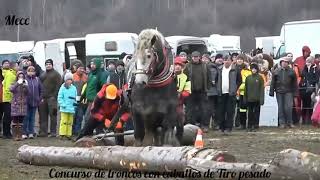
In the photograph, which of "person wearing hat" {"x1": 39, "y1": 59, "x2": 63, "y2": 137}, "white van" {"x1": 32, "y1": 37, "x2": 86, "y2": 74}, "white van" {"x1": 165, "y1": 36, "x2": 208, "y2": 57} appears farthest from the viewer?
"white van" {"x1": 32, "y1": 37, "x2": 86, "y2": 74}

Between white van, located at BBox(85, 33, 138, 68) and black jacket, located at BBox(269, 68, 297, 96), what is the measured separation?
12401mm

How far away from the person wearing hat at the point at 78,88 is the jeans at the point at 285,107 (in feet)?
16.9

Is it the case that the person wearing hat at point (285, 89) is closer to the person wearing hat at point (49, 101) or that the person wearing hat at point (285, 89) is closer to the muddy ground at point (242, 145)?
the muddy ground at point (242, 145)

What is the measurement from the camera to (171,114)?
10633 mm

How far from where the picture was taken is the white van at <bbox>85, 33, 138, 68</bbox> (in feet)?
103

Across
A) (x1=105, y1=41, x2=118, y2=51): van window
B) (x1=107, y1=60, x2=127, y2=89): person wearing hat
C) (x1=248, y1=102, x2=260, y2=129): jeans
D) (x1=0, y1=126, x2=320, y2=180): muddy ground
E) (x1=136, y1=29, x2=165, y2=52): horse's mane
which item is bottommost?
(x1=0, y1=126, x2=320, y2=180): muddy ground

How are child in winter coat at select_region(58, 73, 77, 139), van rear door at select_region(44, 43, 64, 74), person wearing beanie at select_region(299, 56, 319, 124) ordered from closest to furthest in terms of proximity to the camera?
child in winter coat at select_region(58, 73, 77, 139)
person wearing beanie at select_region(299, 56, 319, 124)
van rear door at select_region(44, 43, 64, 74)

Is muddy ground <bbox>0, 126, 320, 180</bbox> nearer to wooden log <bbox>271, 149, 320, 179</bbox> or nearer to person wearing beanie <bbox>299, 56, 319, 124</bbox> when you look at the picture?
person wearing beanie <bbox>299, 56, 319, 124</bbox>

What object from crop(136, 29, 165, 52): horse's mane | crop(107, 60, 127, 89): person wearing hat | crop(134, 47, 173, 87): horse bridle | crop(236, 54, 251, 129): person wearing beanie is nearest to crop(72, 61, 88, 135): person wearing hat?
crop(107, 60, 127, 89): person wearing hat

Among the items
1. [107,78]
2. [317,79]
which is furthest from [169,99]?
[317,79]

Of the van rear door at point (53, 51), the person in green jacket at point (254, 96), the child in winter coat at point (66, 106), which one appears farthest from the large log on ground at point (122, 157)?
the van rear door at point (53, 51)

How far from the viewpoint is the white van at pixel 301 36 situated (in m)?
29.0

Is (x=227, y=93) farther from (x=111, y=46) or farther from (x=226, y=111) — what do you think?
(x=111, y=46)

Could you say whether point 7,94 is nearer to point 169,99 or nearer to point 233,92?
point 233,92
